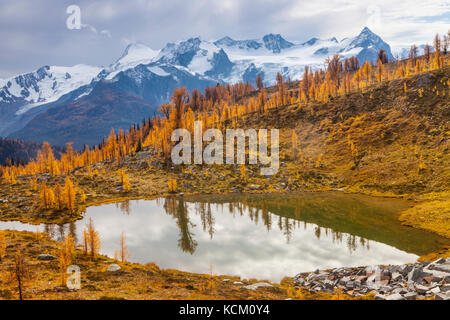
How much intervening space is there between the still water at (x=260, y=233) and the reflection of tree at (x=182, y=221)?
15 centimetres

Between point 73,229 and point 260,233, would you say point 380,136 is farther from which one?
point 73,229

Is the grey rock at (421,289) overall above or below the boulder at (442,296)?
below

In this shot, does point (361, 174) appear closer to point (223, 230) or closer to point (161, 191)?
point (223, 230)

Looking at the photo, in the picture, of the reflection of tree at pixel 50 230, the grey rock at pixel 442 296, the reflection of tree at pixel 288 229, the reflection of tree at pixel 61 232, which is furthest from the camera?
the reflection of tree at pixel 50 230

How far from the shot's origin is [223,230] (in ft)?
163

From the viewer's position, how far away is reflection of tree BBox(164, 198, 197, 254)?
1626 inches

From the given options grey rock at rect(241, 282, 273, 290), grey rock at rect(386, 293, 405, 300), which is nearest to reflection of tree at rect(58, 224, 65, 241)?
grey rock at rect(241, 282, 273, 290)

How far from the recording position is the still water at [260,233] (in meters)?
34.2

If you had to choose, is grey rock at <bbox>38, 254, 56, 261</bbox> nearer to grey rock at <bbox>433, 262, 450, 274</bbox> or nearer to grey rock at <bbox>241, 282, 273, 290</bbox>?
grey rock at <bbox>241, 282, 273, 290</bbox>

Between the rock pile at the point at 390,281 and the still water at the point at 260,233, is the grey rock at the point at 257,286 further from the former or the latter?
the rock pile at the point at 390,281

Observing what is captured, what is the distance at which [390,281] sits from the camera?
957 inches

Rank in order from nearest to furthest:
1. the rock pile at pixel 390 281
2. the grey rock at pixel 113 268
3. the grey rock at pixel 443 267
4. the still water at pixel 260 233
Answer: the rock pile at pixel 390 281
the grey rock at pixel 443 267
the grey rock at pixel 113 268
the still water at pixel 260 233

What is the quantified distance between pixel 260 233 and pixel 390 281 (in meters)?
24.4

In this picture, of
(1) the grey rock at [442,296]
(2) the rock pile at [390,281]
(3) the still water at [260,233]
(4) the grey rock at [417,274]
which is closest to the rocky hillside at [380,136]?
(3) the still water at [260,233]
